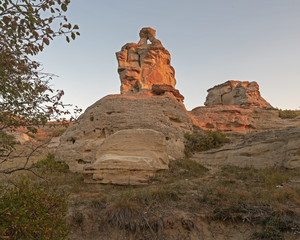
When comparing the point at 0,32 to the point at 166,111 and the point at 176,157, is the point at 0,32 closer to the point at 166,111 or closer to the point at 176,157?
the point at 176,157

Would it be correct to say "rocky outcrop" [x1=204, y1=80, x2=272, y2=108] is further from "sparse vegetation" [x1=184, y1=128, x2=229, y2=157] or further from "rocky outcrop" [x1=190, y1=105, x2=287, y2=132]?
"sparse vegetation" [x1=184, y1=128, x2=229, y2=157]

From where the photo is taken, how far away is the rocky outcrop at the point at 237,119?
59.5ft

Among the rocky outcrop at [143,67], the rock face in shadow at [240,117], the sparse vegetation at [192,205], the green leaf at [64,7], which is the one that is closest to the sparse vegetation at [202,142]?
the rock face in shadow at [240,117]

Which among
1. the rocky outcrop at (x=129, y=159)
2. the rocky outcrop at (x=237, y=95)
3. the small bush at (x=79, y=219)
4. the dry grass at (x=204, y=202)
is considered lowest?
the small bush at (x=79, y=219)

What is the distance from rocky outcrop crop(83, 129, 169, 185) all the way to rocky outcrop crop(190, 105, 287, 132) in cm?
982

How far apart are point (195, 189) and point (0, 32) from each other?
6147 millimetres

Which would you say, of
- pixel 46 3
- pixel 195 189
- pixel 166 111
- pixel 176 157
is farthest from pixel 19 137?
pixel 46 3

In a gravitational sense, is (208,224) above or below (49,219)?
below

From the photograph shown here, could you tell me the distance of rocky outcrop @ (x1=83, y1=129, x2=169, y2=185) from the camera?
762 cm

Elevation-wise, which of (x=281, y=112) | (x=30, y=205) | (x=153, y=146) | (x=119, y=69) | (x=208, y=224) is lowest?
(x=208, y=224)

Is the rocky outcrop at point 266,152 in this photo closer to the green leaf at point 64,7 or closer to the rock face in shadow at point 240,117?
the rock face in shadow at point 240,117

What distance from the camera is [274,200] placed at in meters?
5.70

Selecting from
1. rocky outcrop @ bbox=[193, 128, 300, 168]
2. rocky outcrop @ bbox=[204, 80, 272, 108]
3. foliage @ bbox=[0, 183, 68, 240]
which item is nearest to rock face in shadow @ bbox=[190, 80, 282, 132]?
rocky outcrop @ bbox=[204, 80, 272, 108]

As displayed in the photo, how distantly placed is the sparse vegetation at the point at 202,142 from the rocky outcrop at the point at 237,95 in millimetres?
9835
